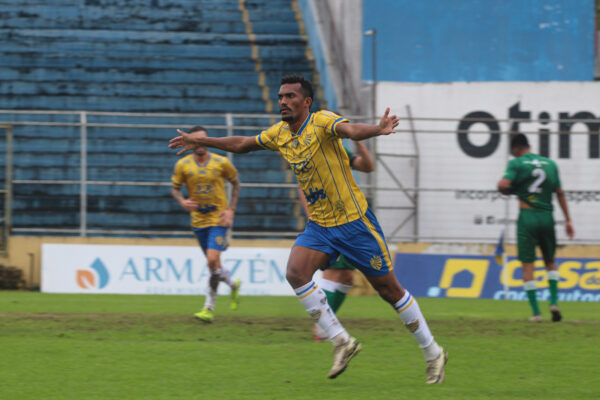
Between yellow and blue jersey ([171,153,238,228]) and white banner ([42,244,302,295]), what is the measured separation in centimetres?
429

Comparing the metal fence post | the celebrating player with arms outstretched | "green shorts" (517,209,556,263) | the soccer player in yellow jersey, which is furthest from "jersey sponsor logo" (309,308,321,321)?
the metal fence post

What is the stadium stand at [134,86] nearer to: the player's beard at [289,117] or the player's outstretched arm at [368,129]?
the player's beard at [289,117]

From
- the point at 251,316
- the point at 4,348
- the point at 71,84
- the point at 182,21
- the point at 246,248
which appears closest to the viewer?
the point at 4,348

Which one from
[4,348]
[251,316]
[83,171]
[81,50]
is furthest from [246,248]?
[81,50]

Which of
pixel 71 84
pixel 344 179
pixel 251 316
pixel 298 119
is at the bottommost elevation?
pixel 251 316

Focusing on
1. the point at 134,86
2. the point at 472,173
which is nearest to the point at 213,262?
the point at 472,173

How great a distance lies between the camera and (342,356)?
677 cm

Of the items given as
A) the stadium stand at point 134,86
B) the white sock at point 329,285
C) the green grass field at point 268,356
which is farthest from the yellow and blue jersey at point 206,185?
the stadium stand at point 134,86

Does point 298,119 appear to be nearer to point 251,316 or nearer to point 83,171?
point 251,316

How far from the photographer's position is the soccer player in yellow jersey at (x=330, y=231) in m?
6.84

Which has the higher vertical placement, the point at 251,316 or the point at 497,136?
the point at 497,136

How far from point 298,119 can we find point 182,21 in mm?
20141

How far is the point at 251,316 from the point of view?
450 inches

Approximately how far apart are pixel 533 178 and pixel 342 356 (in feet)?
17.1
